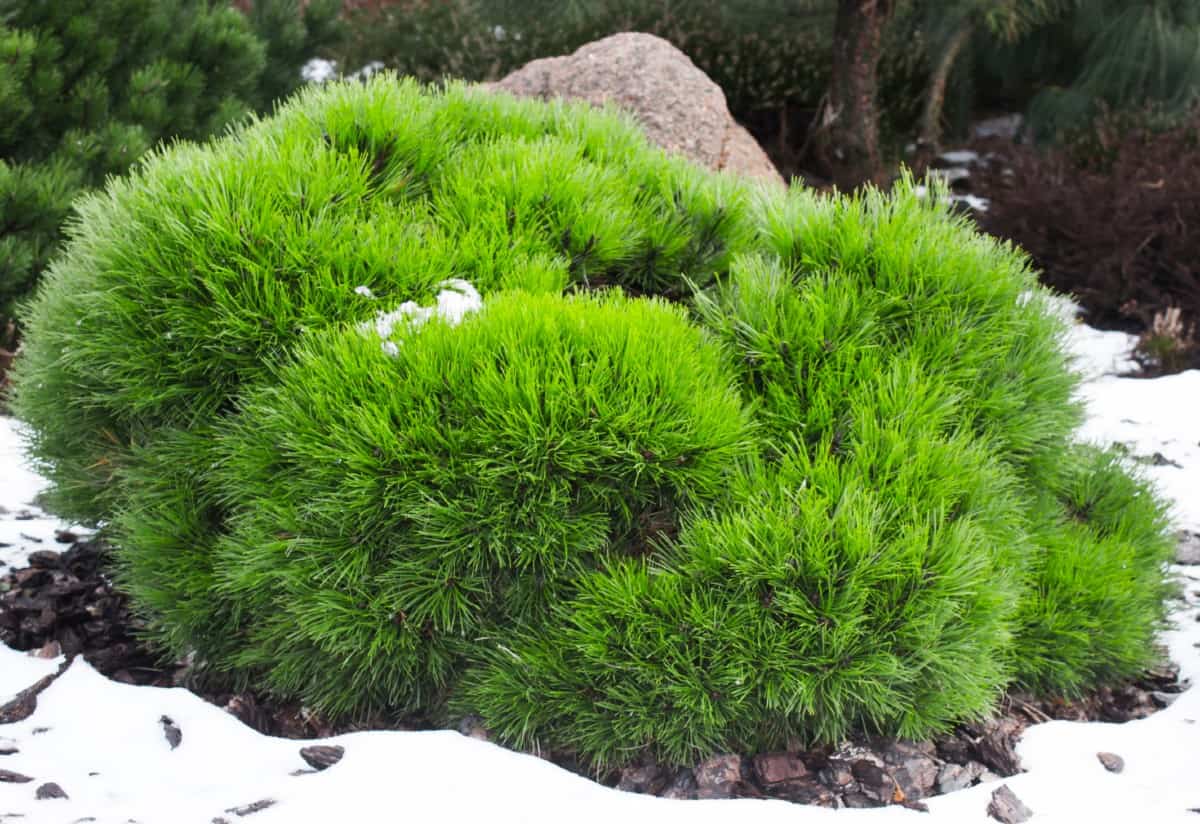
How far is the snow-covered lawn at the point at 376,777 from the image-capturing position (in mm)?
1859

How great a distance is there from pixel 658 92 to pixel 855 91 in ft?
9.44

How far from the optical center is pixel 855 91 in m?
7.14

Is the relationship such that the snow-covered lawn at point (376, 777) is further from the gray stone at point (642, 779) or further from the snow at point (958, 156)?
the snow at point (958, 156)

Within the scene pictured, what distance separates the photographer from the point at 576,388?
6.59ft

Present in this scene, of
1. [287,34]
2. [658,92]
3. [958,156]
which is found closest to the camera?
[658,92]

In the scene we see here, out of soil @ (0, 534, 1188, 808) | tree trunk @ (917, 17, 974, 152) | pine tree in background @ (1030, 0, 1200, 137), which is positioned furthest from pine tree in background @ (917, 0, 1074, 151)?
soil @ (0, 534, 1188, 808)

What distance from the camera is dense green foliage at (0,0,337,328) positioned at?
447cm

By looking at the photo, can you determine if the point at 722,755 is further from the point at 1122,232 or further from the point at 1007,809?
the point at 1122,232

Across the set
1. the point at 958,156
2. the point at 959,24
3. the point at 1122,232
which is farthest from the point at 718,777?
the point at 958,156

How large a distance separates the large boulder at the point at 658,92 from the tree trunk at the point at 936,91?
3616 millimetres

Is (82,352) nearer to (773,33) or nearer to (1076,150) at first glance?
(1076,150)

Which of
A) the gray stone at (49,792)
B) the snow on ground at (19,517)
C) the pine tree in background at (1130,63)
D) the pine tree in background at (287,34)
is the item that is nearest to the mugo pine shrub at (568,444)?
the gray stone at (49,792)

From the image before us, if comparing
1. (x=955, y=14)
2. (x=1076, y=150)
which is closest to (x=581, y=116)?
(x=1076, y=150)

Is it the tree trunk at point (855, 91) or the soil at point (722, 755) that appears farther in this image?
the tree trunk at point (855, 91)
